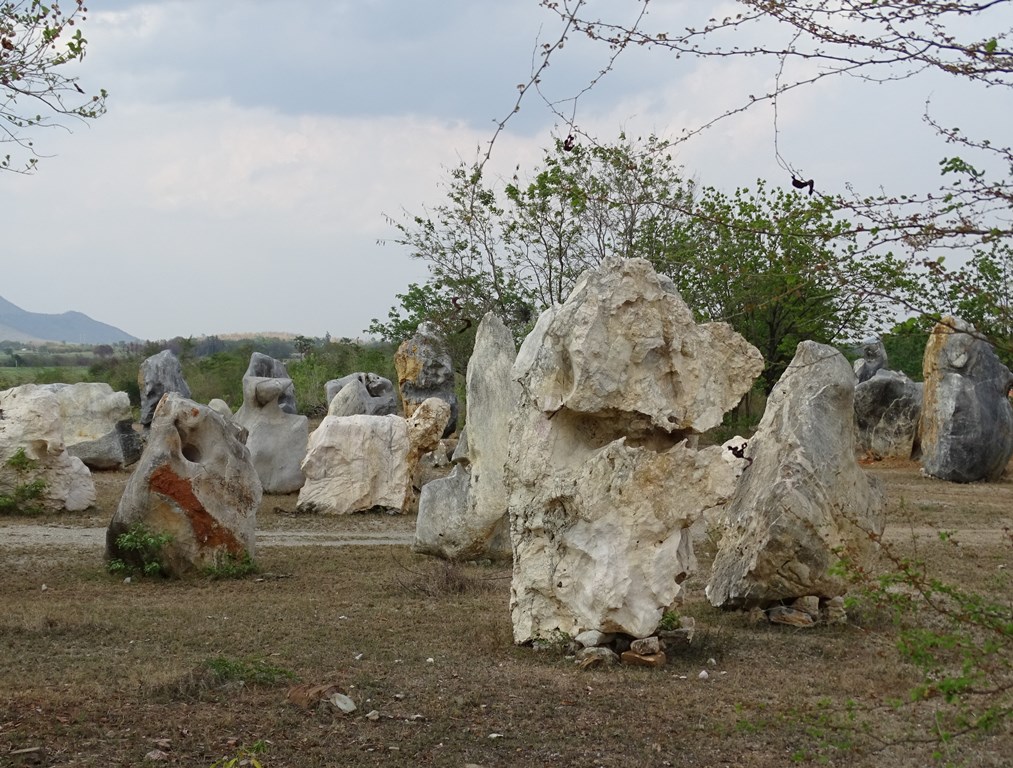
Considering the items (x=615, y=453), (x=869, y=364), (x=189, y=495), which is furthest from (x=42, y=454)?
(x=869, y=364)

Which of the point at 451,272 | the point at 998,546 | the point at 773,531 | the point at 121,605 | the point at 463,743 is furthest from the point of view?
the point at 451,272

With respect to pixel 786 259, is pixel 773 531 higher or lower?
lower

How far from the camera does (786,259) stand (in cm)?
332

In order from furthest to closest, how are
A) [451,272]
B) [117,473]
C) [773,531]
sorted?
[451,272], [117,473], [773,531]

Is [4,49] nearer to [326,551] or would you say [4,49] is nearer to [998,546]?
[326,551]

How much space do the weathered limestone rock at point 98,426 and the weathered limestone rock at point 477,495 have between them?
437 inches

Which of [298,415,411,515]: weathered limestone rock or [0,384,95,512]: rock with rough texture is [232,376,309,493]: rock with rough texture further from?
[0,384,95,512]: rock with rough texture

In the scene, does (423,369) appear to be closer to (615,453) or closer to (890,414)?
(890,414)

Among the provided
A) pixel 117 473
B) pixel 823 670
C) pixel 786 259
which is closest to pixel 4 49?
pixel 786 259

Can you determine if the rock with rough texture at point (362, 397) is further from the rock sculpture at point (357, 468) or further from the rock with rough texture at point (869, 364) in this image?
the rock with rough texture at point (869, 364)

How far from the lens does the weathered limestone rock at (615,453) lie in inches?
288

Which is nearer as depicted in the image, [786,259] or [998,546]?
[786,259]

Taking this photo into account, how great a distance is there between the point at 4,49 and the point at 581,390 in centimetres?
404

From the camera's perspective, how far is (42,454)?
16.0 metres
